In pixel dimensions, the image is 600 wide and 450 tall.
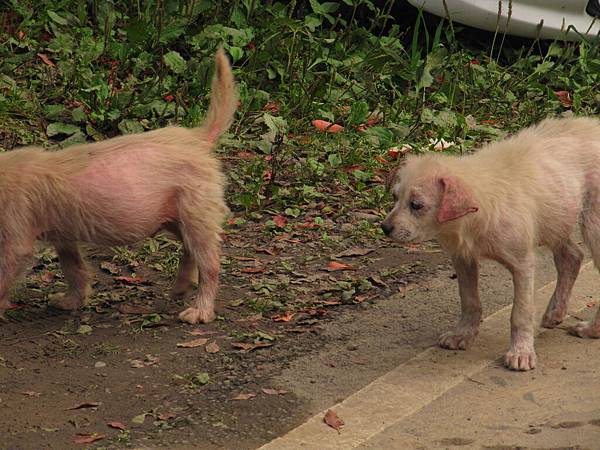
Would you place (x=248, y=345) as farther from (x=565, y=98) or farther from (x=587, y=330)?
(x=565, y=98)

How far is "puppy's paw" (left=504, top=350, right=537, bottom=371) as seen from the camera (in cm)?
507

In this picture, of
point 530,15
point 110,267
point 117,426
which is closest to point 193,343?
point 117,426

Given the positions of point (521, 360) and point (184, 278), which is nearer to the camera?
point (521, 360)

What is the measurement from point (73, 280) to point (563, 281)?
2.33m

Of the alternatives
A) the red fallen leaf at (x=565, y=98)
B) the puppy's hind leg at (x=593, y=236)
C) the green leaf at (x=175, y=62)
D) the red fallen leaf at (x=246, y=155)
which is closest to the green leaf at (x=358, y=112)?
the red fallen leaf at (x=246, y=155)

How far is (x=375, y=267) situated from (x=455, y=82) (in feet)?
8.77

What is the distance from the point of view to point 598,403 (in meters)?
4.70

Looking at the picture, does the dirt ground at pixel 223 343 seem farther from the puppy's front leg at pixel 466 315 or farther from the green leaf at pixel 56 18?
the green leaf at pixel 56 18

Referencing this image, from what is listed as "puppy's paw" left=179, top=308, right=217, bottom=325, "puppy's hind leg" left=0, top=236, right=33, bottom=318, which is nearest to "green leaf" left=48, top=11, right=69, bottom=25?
"puppy's hind leg" left=0, top=236, right=33, bottom=318

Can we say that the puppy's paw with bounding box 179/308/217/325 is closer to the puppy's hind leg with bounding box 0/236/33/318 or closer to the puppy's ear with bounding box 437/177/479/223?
the puppy's hind leg with bounding box 0/236/33/318

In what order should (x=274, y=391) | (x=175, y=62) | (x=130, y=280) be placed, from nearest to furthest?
1. (x=274, y=391)
2. (x=130, y=280)
3. (x=175, y=62)

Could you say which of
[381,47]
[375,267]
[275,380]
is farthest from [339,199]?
[275,380]

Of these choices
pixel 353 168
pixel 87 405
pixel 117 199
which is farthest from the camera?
pixel 353 168

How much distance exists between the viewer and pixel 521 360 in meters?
5.07
